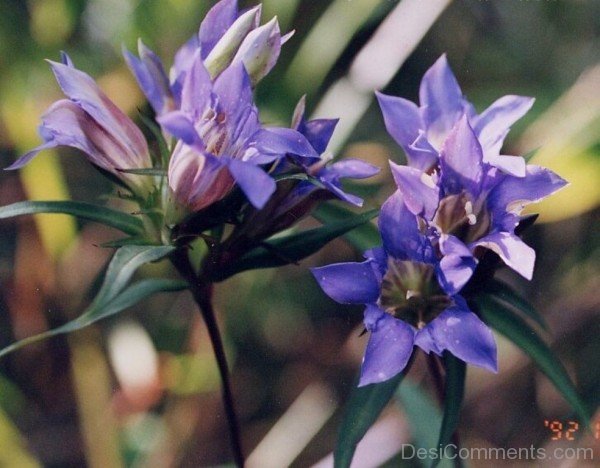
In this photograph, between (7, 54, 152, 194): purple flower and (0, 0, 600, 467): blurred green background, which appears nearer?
(7, 54, 152, 194): purple flower

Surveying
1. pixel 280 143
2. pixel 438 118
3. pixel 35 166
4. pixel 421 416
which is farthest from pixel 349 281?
pixel 35 166

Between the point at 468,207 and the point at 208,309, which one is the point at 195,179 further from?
the point at 468,207

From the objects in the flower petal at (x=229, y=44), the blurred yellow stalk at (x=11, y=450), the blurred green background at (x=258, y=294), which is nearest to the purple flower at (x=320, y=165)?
the flower petal at (x=229, y=44)

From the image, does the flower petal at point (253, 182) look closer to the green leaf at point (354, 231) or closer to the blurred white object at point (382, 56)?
the green leaf at point (354, 231)

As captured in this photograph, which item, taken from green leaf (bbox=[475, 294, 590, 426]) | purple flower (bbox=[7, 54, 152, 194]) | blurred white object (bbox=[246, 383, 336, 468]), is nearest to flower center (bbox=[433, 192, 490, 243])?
green leaf (bbox=[475, 294, 590, 426])

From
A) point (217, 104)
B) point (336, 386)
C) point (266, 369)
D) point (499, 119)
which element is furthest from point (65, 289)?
point (499, 119)

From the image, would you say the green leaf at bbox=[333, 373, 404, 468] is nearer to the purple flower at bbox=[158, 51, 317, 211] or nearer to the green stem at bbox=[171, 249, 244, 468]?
the green stem at bbox=[171, 249, 244, 468]
